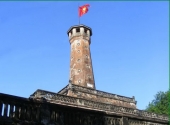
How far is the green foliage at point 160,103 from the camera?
2910 centimetres

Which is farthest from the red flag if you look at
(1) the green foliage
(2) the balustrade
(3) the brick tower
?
(2) the balustrade

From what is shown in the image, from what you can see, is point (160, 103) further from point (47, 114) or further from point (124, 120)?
point (47, 114)

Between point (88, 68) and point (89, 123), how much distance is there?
22979 millimetres

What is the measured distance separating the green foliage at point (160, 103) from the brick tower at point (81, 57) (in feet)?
25.1

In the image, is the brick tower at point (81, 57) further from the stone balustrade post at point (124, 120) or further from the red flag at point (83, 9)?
the stone balustrade post at point (124, 120)

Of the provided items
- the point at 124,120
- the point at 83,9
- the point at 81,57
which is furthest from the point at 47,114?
the point at 83,9

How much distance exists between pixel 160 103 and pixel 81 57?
436 inches

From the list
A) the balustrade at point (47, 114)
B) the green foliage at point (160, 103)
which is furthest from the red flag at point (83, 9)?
the balustrade at point (47, 114)

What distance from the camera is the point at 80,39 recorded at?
3291 centimetres

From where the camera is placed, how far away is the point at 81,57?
31.6 metres

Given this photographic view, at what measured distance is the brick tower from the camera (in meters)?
30.0

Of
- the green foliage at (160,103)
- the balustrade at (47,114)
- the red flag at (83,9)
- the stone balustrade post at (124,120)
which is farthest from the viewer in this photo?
the red flag at (83,9)

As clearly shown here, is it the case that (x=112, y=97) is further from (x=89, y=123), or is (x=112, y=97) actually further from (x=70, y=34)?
(x=89, y=123)

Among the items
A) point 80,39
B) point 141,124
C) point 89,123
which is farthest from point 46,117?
point 80,39
